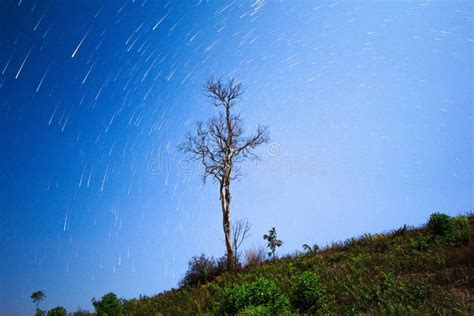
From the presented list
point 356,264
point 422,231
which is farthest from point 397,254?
point 422,231

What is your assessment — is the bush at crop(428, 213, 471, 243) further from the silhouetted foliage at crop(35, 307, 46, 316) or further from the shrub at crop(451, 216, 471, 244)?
the silhouetted foliage at crop(35, 307, 46, 316)

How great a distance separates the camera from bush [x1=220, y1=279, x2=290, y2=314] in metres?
9.48

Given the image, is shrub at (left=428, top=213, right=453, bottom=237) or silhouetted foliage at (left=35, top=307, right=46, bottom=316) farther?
silhouetted foliage at (left=35, top=307, right=46, bottom=316)

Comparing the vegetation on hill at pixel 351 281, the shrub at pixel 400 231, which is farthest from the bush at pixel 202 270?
the shrub at pixel 400 231

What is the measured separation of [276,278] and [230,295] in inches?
231

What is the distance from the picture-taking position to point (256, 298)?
973 cm

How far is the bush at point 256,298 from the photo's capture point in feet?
31.1

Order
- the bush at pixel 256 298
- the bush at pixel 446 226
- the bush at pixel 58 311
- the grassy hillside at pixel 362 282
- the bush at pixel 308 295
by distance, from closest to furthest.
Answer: the grassy hillside at pixel 362 282, the bush at pixel 256 298, the bush at pixel 308 295, the bush at pixel 446 226, the bush at pixel 58 311

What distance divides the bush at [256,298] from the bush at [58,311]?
12.2 m

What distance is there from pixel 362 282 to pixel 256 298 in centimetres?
454

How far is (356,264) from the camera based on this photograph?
15.4 meters

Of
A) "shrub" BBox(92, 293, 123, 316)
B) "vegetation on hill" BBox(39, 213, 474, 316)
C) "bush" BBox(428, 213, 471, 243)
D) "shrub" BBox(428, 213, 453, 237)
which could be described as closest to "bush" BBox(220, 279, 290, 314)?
"vegetation on hill" BBox(39, 213, 474, 316)

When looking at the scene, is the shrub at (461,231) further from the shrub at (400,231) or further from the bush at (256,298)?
the bush at (256,298)

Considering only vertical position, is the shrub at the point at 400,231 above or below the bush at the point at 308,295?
above
